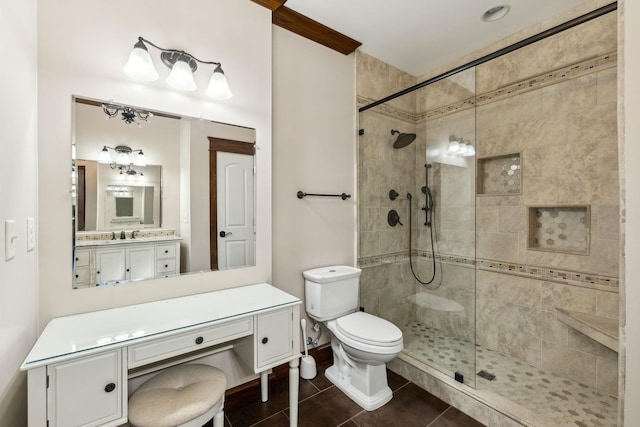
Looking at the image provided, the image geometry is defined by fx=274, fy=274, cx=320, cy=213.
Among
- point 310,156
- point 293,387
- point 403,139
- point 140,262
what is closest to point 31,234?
point 140,262

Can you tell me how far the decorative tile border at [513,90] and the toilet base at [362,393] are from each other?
6.70 feet

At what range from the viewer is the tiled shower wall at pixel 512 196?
1794 mm

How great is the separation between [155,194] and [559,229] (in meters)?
2.75

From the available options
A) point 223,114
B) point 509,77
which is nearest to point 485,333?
point 509,77

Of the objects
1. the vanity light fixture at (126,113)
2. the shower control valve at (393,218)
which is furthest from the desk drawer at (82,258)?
the shower control valve at (393,218)

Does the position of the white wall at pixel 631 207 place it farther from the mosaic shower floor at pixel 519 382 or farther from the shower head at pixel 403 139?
the shower head at pixel 403 139

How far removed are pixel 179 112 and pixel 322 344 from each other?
195 centimetres

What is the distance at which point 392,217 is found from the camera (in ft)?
8.39

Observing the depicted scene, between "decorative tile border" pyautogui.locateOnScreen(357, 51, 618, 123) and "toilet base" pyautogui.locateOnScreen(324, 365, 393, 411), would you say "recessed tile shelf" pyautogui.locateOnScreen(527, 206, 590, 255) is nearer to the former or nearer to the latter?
"decorative tile border" pyautogui.locateOnScreen(357, 51, 618, 123)

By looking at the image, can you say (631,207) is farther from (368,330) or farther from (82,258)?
(82,258)

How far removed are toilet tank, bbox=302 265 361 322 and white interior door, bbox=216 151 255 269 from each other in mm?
493

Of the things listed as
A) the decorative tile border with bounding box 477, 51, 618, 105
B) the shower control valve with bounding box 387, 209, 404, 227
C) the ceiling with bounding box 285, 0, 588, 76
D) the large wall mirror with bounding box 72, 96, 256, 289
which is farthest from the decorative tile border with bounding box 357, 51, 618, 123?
the large wall mirror with bounding box 72, 96, 256, 289

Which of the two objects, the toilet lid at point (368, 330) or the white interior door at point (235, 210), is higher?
the white interior door at point (235, 210)

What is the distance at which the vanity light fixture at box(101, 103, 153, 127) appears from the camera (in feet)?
4.50
